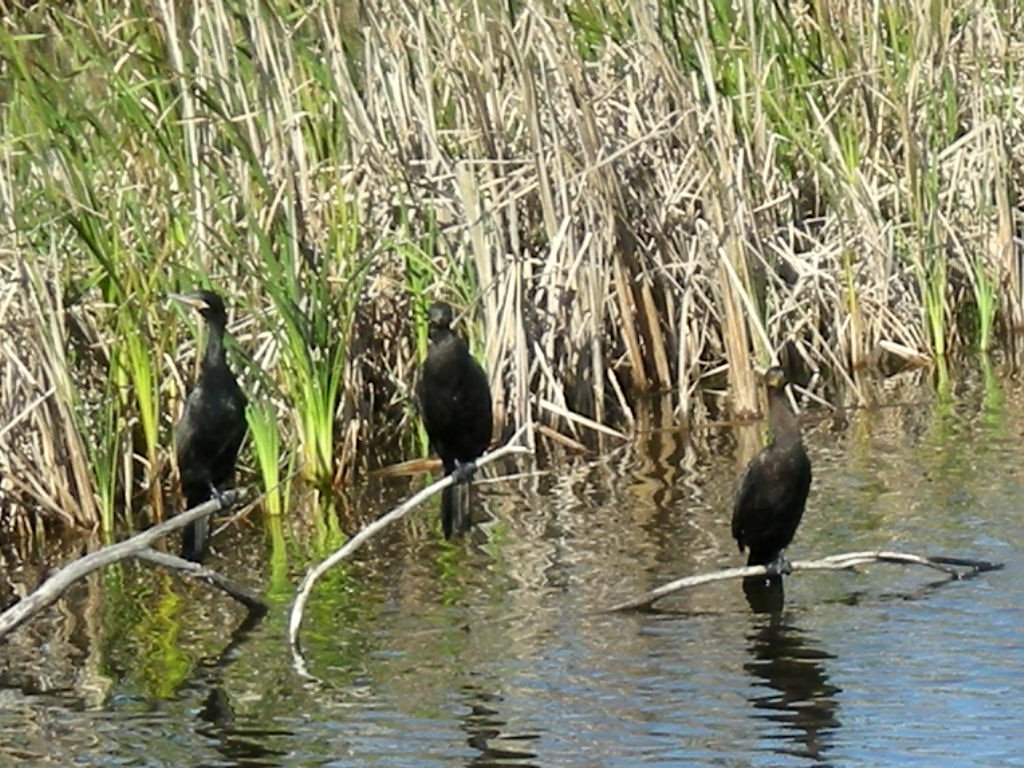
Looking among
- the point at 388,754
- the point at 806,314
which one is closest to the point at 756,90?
the point at 806,314

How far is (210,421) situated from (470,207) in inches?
73.5

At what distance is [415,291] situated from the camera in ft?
31.0

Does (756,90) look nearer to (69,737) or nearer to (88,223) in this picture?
(88,223)

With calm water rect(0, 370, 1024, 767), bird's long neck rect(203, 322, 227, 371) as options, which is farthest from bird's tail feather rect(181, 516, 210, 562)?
bird's long neck rect(203, 322, 227, 371)

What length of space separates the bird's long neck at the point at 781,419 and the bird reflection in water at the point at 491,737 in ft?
5.45

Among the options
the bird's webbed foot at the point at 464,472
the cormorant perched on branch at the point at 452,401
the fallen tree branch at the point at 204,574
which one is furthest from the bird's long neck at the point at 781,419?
the fallen tree branch at the point at 204,574

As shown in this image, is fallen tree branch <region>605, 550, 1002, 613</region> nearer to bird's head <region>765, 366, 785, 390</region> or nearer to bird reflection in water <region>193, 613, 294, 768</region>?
bird's head <region>765, 366, 785, 390</region>

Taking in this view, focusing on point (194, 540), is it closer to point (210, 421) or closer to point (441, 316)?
point (210, 421)

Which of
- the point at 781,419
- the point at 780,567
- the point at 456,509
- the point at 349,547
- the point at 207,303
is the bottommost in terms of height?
the point at 780,567

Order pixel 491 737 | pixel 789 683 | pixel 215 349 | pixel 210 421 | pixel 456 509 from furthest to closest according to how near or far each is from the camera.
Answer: pixel 456 509 → pixel 215 349 → pixel 210 421 → pixel 789 683 → pixel 491 737

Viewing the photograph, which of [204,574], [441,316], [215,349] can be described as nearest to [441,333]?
[441,316]

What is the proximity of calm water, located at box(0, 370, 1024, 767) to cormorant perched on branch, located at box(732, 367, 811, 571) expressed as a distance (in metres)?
0.17

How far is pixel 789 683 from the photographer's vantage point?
6492mm

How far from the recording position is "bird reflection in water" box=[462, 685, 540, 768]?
5922 millimetres
